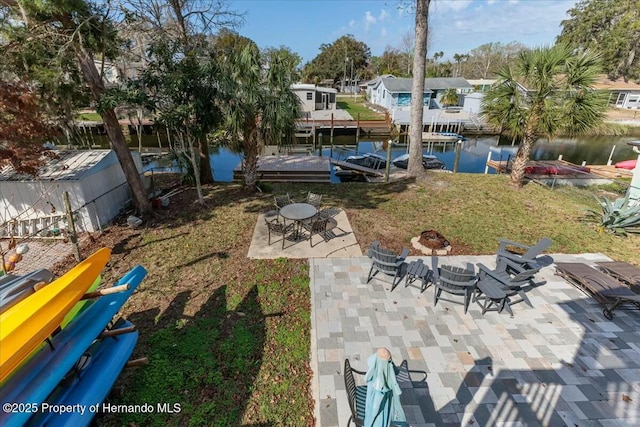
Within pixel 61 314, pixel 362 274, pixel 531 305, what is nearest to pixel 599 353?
pixel 531 305

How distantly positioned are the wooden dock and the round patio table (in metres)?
5.64

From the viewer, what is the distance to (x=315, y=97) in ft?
120

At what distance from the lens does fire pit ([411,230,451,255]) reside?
780cm

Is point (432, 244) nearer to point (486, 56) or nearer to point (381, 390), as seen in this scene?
point (381, 390)

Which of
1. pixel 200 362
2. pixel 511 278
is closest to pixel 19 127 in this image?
pixel 200 362

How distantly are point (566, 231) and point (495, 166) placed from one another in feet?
37.3

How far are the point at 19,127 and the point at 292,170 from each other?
995 centimetres

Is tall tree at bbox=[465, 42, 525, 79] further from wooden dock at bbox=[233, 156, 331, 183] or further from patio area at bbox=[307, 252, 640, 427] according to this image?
patio area at bbox=[307, 252, 640, 427]

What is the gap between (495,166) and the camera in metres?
18.9

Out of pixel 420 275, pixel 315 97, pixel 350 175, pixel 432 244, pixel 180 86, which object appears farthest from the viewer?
pixel 315 97

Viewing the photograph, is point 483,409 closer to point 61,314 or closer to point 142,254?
point 61,314

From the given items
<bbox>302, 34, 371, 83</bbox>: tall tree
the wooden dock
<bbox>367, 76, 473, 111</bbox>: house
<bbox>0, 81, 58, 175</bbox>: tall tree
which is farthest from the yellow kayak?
<bbox>302, 34, 371, 83</bbox>: tall tree

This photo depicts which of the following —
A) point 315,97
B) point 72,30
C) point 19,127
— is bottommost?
point 19,127

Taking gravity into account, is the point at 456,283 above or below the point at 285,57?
below
